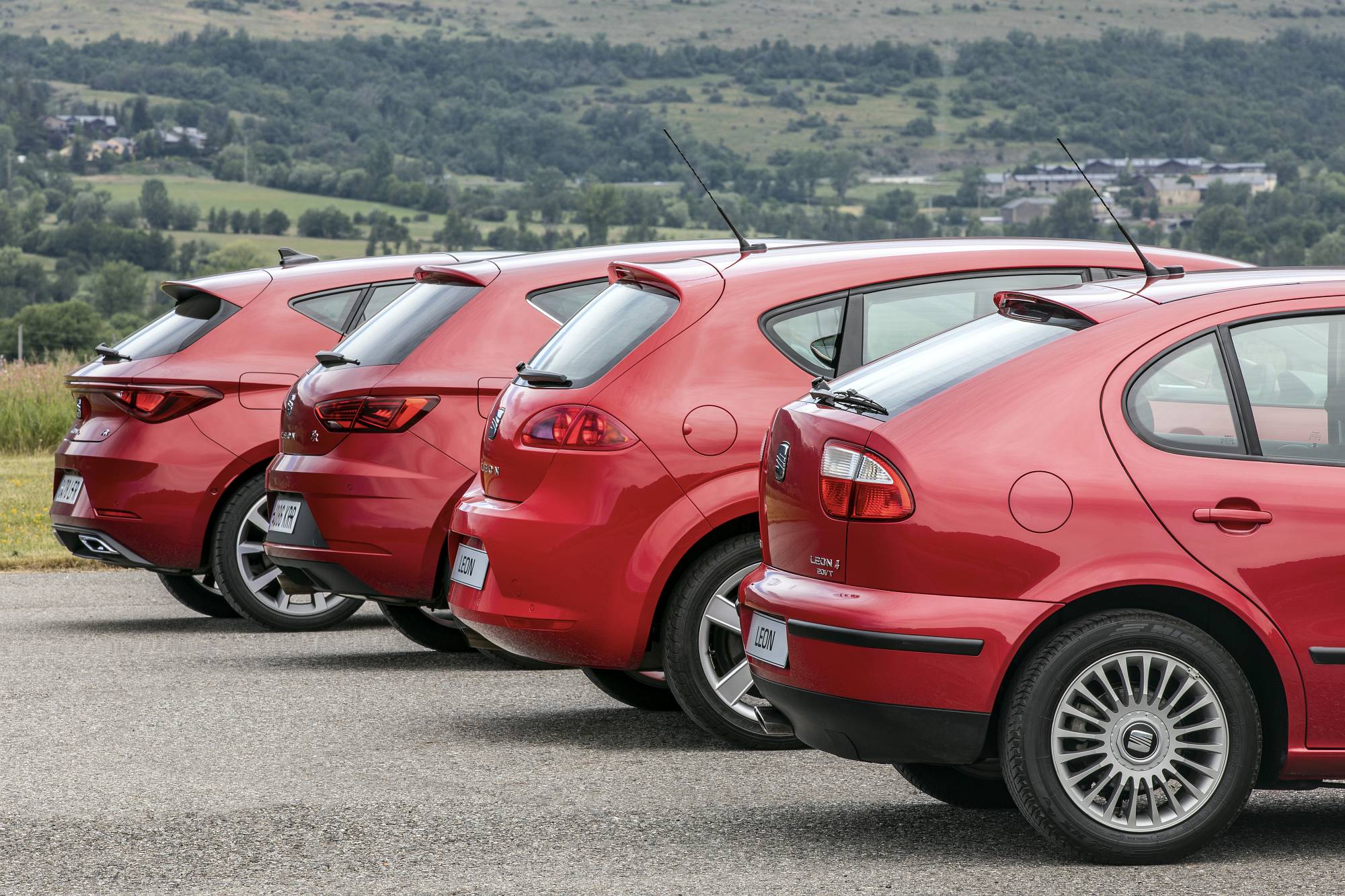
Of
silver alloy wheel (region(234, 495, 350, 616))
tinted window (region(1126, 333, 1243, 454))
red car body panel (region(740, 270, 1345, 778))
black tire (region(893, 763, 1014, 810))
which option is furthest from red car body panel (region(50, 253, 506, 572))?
tinted window (region(1126, 333, 1243, 454))

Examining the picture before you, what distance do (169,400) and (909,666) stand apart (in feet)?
19.0

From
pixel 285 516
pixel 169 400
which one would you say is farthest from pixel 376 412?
Answer: pixel 169 400

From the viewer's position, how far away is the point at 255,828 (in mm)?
5262

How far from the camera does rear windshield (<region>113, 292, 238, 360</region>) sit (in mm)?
9617

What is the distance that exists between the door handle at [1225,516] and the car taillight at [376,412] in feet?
12.3

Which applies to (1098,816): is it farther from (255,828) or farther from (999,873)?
(255,828)


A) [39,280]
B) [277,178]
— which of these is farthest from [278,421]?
[277,178]

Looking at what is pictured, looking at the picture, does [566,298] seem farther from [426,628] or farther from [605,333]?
[426,628]

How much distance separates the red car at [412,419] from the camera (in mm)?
7629

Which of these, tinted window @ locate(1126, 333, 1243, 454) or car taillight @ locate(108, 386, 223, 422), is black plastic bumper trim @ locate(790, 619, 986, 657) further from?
car taillight @ locate(108, 386, 223, 422)

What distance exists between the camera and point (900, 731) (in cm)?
473

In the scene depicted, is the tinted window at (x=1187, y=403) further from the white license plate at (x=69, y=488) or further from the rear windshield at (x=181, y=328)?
the white license plate at (x=69, y=488)

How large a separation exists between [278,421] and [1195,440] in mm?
5723

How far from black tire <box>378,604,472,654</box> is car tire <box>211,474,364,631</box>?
2.38 feet
